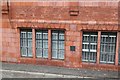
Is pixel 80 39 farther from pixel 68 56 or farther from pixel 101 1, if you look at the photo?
pixel 101 1

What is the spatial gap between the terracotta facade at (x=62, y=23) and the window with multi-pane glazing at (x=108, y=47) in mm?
227

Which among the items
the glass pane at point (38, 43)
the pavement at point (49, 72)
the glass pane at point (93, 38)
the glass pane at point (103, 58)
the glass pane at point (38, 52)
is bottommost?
the pavement at point (49, 72)

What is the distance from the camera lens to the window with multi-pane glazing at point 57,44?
12.2m

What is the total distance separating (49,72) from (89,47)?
2569 millimetres

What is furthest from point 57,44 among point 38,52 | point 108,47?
point 108,47

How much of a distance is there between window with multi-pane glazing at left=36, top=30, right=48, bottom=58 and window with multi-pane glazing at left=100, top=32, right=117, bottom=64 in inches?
122

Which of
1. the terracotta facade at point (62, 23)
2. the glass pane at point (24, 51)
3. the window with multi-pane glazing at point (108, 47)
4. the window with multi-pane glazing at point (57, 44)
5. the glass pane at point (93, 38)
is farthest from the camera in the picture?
the glass pane at point (24, 51)

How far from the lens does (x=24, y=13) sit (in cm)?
1217

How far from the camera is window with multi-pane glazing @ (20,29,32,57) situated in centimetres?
1250

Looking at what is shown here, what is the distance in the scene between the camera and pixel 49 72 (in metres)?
11.1

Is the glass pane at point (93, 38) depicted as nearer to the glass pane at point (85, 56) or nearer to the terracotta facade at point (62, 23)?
the terracotta facade at point (62, 23)

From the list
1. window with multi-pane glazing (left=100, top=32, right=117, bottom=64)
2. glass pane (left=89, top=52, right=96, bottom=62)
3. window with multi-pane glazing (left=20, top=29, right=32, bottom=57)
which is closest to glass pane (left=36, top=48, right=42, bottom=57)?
window with multi-pane glazing (left=20, top=29, right=32, bottom=57)

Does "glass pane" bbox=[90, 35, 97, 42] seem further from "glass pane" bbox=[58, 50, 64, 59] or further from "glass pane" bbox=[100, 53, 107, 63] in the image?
"glass pane" bbox=[58, 50, 64, 59]

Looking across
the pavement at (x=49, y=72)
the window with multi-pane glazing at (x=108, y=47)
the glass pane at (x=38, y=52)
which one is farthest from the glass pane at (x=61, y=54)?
the window with multi-pane glazing at (x=108, y=47)
